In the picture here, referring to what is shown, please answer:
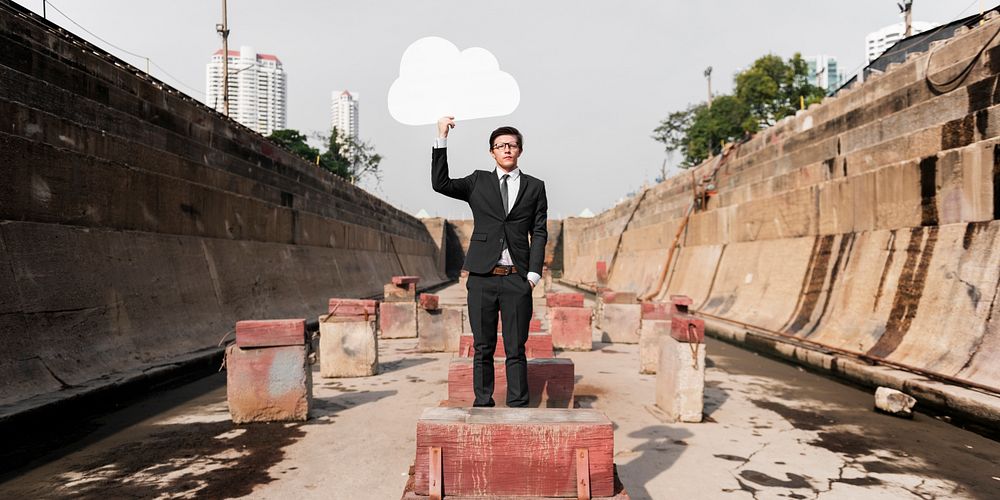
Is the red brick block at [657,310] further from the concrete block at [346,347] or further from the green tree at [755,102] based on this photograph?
the green tree at [755,102]

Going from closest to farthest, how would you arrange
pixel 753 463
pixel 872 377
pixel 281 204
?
pixel 753 463, pixel 872 377, pixel 281 204

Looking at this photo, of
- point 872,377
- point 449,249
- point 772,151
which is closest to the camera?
point 872,377

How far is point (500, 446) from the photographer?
2.86m

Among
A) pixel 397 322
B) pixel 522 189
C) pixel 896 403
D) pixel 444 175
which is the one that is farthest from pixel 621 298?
pixel 444 175

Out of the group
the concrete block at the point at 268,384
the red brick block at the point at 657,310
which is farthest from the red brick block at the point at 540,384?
the red brick block at the point at 657,310

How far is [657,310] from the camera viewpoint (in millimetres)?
8828

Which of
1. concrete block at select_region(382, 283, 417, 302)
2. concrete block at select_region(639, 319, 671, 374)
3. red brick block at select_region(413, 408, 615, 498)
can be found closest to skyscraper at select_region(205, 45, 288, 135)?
concrete block at select_region(382, 283, 417, 302)

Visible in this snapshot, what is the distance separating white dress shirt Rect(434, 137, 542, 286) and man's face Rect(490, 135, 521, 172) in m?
0.05

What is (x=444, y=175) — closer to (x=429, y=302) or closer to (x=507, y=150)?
(x=507, y=150)

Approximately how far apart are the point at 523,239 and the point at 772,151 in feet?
40.6

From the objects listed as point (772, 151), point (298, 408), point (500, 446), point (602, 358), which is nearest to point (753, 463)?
point (500, 446)

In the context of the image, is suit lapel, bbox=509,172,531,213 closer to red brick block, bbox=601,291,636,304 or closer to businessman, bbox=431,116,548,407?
businessman, bbox=431,116,548,407

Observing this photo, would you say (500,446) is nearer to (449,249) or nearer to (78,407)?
(78,407)

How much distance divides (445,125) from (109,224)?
21.0 ft
